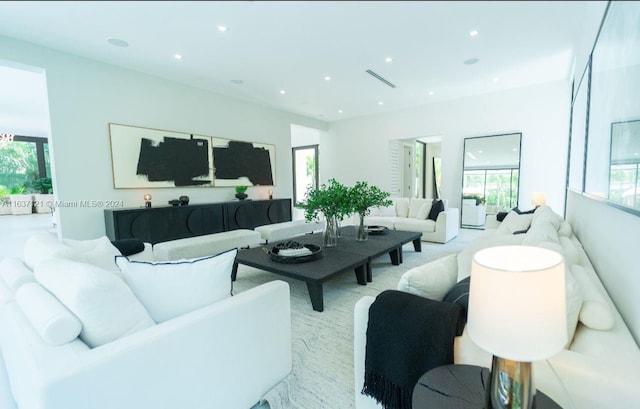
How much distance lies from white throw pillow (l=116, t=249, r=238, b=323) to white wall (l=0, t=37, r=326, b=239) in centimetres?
304

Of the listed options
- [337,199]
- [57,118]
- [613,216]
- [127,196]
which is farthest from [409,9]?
[127,196]

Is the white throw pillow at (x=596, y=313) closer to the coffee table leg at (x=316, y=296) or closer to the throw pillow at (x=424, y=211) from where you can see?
the coffee table leg at (x=316, y=296)

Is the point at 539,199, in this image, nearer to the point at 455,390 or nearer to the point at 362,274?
the point at 362,274

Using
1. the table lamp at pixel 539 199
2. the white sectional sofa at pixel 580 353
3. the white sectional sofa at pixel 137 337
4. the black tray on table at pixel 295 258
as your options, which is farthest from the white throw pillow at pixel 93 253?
the table lamp at pixel 539 199

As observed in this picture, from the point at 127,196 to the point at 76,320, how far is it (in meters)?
3.55

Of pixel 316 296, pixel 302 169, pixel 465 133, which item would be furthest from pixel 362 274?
pixel 302 169

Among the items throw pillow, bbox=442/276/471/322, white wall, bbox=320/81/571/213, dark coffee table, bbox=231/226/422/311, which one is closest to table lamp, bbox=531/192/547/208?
white wall, bbox=320/81/571/213

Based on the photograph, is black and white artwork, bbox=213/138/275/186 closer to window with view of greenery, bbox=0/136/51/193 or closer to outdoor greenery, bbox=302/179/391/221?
window with view of greenery, bbox=0/136/51/193

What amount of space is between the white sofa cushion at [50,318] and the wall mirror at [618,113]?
175cm

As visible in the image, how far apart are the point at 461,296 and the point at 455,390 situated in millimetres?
365

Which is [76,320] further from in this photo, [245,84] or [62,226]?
[245,84]

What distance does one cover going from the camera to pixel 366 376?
1.15m

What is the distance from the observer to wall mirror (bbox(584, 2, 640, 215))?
0.88 m

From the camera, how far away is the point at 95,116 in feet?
11.5
